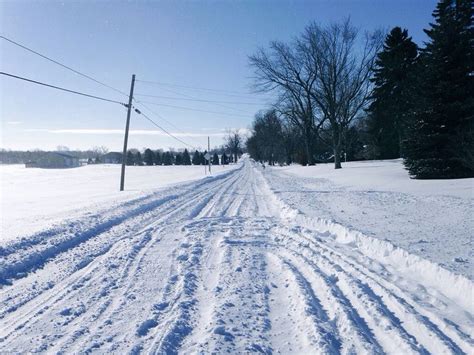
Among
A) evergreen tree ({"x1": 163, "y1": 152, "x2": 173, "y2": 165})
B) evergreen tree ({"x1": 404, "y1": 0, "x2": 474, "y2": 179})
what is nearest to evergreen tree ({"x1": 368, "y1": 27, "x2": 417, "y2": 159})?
evergreen tree ({"x1": 404, "y1": 0, "x2": 474, "y2": 179})

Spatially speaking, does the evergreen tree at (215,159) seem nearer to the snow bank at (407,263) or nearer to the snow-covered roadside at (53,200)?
the snow-covered roadside at (53,200)

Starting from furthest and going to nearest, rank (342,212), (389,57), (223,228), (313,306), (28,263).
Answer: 1. (389,57)
2. (342,212)
3. (223,228)
4. (28,263)
5. (313,306)

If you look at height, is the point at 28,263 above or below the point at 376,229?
below

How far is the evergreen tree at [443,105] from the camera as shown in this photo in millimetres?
15273

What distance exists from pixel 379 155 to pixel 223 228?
40.8 metres

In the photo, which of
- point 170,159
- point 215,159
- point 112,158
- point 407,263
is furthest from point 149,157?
point 407,263

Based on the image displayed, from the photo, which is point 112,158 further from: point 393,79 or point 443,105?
point 443,105

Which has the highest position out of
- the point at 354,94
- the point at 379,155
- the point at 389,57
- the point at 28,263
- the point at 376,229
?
the point at 389,57

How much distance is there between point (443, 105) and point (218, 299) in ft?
54.7

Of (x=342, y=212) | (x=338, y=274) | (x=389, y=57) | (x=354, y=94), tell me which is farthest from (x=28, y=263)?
(x=389, y=57)

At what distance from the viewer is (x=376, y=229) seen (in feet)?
22.2

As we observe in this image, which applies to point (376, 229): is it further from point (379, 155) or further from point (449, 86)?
point (379, 155)

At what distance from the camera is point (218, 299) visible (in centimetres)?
389

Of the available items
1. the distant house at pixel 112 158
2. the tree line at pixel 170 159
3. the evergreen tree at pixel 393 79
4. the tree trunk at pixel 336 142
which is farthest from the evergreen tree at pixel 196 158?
the tree trunk at pixel 336 142
